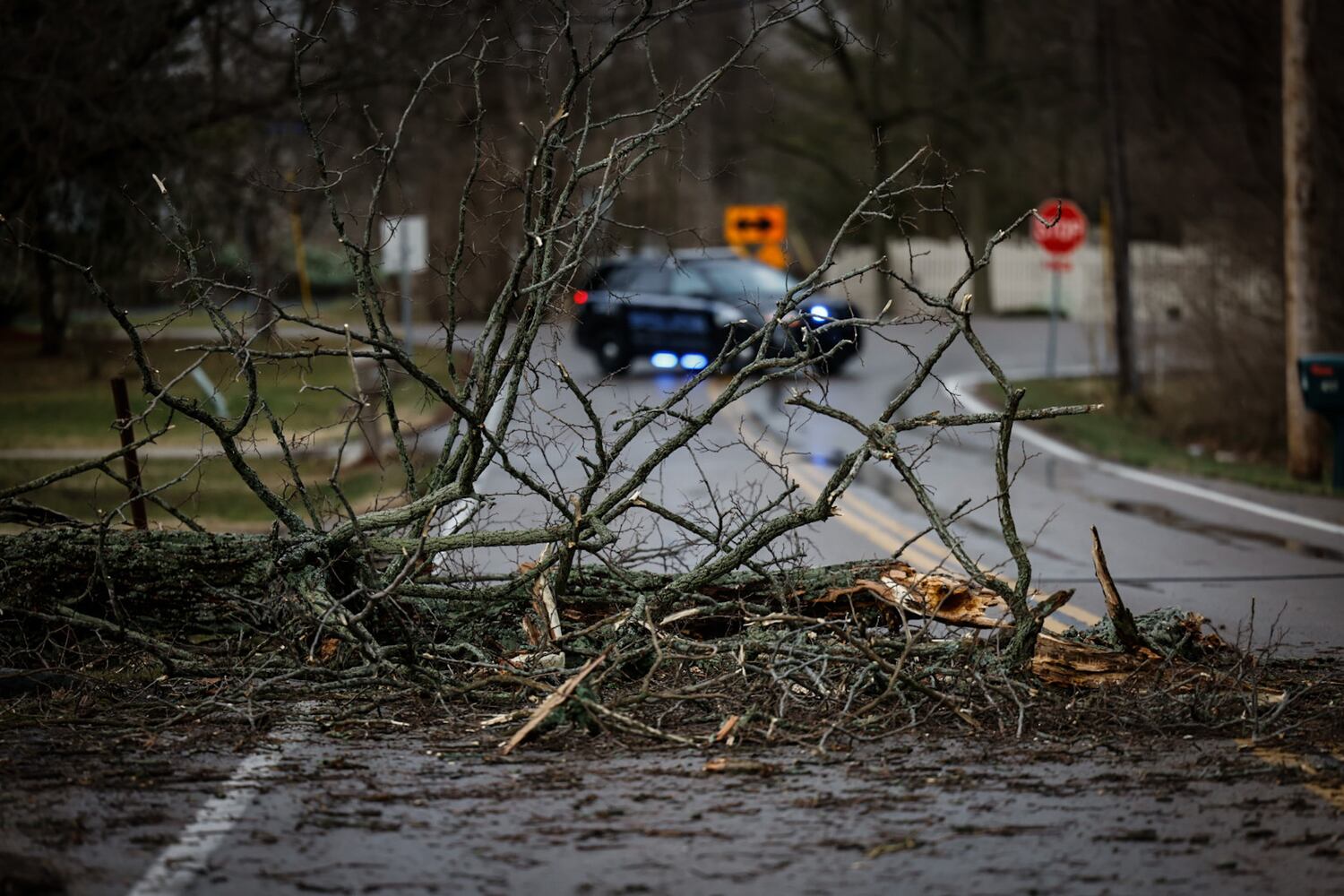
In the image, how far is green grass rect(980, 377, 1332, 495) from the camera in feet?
57.9

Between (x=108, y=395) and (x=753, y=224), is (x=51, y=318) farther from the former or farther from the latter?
(x=753, y=224)

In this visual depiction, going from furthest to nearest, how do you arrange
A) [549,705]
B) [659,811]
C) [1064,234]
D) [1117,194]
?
1. [1064,234]
2. [1117,194]
3. [549,705]
4. [659,811]

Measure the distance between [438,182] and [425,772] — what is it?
1638 inches

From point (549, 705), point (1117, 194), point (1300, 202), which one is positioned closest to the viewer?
point (549, 705)

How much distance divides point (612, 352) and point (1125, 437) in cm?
890

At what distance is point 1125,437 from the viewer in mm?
21969

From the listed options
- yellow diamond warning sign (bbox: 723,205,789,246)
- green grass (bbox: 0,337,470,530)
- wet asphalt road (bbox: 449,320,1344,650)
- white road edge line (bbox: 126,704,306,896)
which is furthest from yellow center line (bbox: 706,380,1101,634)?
yellow diamond warning sign (bbox: 723,205,789,246)

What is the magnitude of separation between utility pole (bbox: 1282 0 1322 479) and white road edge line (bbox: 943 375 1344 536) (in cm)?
156

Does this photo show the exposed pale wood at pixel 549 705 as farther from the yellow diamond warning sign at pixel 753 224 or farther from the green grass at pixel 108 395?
the yellow diamond warning sign at pixel 753 224

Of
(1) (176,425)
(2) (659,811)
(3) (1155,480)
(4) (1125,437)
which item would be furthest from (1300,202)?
(2) (659,811)

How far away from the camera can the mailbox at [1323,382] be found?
51.3 ft

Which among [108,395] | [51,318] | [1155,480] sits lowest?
[1155,480]

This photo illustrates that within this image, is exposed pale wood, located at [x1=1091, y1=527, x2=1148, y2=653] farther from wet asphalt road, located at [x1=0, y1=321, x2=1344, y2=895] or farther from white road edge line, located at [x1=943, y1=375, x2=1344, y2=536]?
white road edge line, located at [x1=943, y1=375, x2=1344, y2=536]

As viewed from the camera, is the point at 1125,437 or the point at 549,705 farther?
the point at 1125,437
